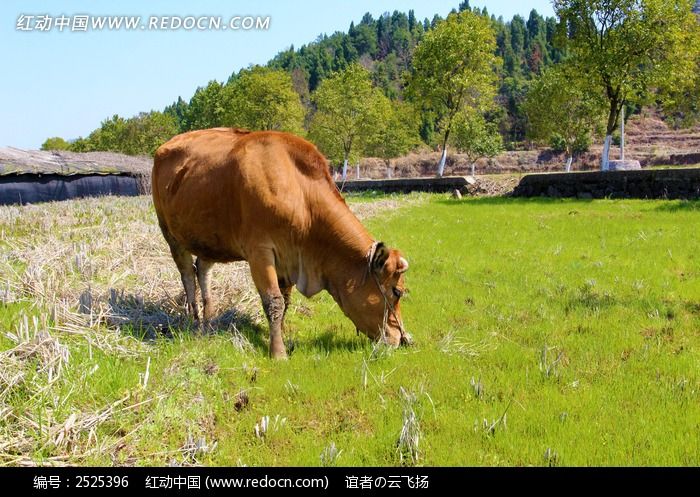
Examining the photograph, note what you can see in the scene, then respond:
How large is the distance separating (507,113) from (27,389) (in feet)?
354

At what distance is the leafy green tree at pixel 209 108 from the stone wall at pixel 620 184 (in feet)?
177

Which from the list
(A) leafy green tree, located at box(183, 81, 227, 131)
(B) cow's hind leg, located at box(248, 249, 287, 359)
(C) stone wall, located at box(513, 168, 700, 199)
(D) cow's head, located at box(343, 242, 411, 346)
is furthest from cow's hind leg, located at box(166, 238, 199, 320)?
(A) leafy green tree, located at box(183, 81, 227, 131)

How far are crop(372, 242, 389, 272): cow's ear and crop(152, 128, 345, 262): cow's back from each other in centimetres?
90

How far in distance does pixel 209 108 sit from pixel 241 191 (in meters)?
79.2

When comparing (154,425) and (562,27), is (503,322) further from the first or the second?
(562,27)

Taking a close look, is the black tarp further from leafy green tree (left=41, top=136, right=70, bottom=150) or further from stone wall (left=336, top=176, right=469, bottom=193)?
leafy green tree (left=41, top=136, right=70, bottom=150)

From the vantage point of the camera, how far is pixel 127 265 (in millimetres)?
9422

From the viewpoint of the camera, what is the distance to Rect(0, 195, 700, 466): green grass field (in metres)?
3.88

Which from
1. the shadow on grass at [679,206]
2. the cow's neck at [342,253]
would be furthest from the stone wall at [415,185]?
the cow's neck at [342,253]

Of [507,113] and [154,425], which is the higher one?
[507,113]

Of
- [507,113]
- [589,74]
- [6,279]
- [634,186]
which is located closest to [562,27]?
[589,74]

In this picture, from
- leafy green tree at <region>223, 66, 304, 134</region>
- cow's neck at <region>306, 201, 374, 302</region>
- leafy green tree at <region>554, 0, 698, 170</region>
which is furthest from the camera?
leafy green tree at <region>223, 66, 304, 134</region>

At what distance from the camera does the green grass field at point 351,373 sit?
12.7ft

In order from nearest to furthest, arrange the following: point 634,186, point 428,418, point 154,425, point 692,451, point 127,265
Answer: point 692,451, point 154,425, point 428,418, point 127,265, point 634,186
